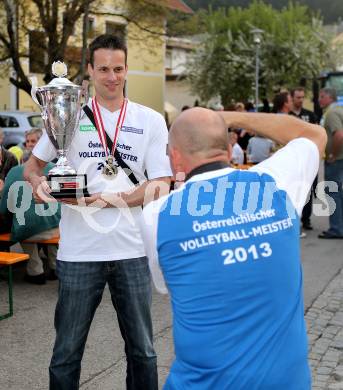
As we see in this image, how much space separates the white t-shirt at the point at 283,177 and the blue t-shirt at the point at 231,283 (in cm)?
2

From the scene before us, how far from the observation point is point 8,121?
1883 centimetres

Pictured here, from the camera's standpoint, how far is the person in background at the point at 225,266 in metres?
2.03

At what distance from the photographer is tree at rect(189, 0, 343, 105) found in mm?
45125

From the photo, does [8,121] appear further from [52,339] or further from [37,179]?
[37,179]

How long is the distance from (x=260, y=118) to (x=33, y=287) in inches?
189

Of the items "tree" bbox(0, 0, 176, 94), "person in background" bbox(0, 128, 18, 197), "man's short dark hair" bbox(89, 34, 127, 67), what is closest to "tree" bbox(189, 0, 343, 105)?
"tree" bbox(0, 0, 176, 94)

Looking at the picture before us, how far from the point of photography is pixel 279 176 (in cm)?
223

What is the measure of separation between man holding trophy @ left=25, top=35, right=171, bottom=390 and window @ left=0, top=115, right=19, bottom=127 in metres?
15.9

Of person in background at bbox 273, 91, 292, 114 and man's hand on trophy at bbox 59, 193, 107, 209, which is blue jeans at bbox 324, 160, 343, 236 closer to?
person in background at bbox 273, 91, 292, 114

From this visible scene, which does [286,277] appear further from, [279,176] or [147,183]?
Result: [147,183]

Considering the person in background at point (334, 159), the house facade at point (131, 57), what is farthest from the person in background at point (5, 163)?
the house facade at point (131, 57)

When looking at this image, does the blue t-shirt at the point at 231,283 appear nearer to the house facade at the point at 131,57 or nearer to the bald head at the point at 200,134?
the bald head at the point at 200,134

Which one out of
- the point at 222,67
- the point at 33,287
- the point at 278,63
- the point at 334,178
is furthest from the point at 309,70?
the point at 33,287

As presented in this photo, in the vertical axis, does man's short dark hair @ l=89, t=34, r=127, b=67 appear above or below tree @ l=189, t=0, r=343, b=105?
below
